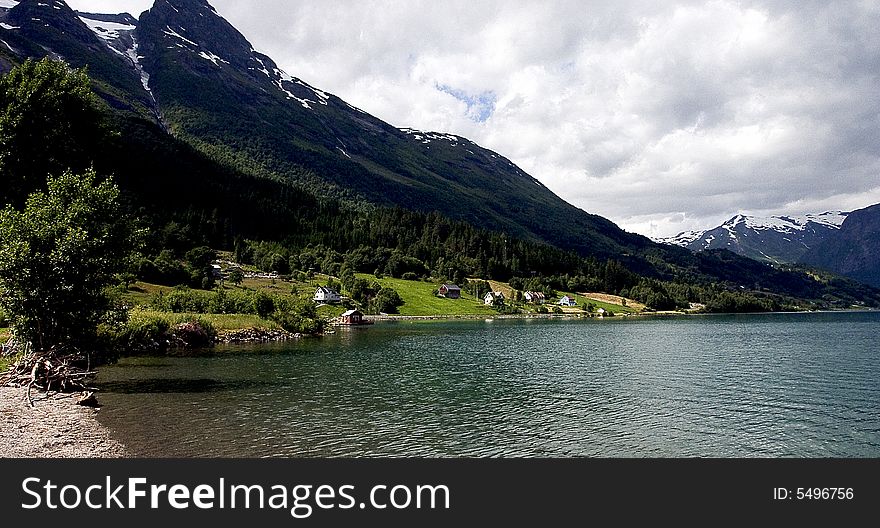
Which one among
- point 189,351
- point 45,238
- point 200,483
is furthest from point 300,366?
point 200,483

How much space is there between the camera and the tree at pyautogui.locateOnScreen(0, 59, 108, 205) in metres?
43.8

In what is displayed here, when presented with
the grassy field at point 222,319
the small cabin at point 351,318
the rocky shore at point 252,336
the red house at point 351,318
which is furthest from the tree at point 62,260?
the small cabin at point 351,318

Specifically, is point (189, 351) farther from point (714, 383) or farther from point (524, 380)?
point (714, 383)

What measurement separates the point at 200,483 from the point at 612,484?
16.6 m

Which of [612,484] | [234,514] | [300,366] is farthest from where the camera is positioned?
[300,366]

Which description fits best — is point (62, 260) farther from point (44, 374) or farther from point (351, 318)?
point (351, 318)

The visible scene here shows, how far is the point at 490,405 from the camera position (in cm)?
3984

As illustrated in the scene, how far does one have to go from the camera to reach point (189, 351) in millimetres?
70062

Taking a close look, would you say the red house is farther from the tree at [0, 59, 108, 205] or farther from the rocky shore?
the tree at [0, 59, 108, 205]

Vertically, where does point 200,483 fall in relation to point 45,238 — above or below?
below

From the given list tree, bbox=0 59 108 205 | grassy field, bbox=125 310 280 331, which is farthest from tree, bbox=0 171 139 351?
grassy field, bbox=125 310 280 331

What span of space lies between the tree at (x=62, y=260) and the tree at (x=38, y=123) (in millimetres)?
8923

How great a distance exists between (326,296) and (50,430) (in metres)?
156

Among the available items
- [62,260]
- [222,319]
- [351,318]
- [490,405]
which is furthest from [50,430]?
[351,318]
